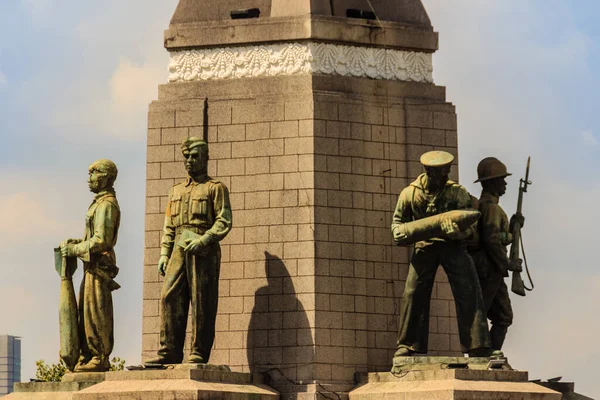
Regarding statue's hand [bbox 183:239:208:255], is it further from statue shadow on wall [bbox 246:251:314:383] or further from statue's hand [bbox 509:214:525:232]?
statue's hand [bbox 509:214:525:232]

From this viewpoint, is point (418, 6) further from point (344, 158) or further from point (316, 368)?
point (316, 368)

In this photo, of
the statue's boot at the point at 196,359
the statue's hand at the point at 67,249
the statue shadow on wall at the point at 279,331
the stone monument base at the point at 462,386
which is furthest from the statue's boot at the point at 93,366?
the stone monument base at the point at 462,386

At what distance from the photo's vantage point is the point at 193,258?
20.0 metres

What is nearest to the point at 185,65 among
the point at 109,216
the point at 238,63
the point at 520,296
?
the point at 238,63

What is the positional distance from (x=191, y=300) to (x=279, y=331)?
4.85 feet

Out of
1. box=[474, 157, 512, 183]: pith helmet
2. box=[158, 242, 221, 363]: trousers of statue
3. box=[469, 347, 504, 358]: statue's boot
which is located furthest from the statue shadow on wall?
box=[474, 157, 512, 183]: pith helmet

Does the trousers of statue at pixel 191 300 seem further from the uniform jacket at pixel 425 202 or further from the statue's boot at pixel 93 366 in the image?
the uniform jacket at pixel 425 202

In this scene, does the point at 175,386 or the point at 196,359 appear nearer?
the point at 175,386

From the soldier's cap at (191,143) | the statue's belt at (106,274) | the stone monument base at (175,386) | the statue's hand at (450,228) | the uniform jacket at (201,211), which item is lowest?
the stone monument base at (175,386)

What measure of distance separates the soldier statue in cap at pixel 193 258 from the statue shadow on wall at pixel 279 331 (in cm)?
107

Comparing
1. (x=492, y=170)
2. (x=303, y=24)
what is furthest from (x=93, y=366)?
(x=492, y=170)

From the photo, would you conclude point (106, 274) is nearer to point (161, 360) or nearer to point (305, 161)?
point (161, 360)

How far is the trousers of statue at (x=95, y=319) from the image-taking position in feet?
68.7

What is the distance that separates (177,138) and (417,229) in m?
3.73
